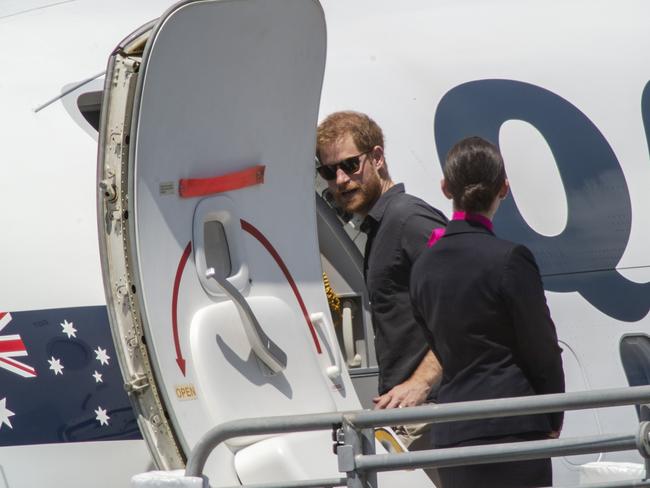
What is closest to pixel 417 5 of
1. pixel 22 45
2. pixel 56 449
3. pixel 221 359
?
pixel 22 45

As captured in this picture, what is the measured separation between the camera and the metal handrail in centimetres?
242

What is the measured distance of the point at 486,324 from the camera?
2.97 m

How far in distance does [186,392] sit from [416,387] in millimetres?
819

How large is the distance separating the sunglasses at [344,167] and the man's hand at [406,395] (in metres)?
0.84

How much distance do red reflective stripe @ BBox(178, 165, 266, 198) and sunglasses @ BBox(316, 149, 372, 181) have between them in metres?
0.33

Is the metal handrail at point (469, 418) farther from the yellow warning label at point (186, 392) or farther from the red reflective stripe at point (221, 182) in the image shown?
the red reflective stripe at point (221, 182)

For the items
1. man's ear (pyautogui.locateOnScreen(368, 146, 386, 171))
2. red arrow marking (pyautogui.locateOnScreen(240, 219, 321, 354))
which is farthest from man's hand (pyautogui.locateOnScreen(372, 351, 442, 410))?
man's ear (pyautogui.locateOnScreen(368, 146, 386, 171))

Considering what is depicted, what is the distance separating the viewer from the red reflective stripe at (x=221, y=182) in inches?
133

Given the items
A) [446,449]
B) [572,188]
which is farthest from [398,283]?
[446,449]

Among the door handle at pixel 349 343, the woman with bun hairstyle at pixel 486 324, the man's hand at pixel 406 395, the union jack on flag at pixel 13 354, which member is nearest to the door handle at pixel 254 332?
the man's hand at pixel 406 395

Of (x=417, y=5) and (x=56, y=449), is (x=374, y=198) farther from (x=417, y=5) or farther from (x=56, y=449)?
(x=56, y=449)

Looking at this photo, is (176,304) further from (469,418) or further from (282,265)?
(469,418)

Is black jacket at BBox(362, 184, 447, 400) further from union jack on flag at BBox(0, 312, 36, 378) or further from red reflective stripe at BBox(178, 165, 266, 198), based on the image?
union jack on flag at BBox(0, 312, 36, 378)

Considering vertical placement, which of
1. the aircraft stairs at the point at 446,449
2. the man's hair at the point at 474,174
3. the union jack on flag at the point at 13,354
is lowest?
the aircraft stairs at the point at 446,449
